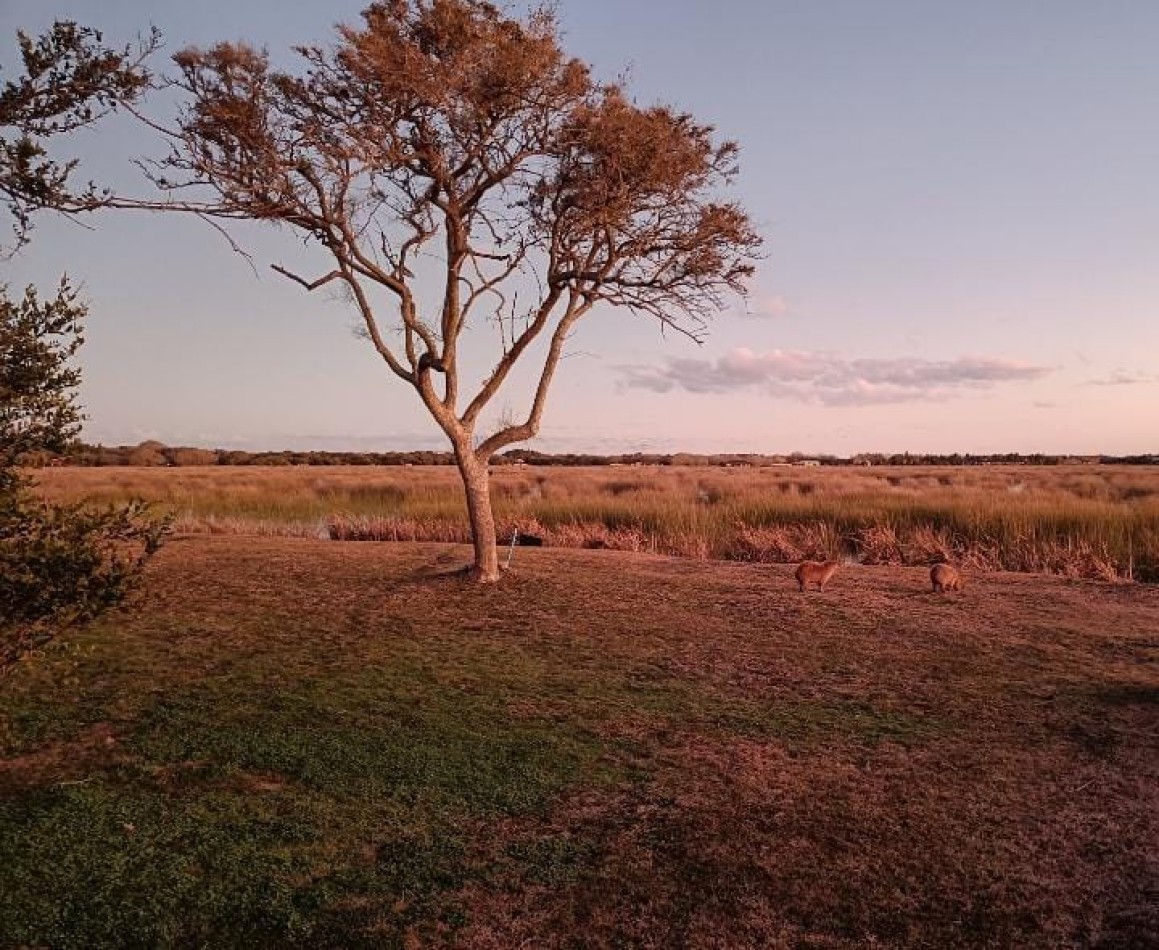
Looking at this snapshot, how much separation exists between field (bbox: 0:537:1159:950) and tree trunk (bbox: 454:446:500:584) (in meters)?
1.75

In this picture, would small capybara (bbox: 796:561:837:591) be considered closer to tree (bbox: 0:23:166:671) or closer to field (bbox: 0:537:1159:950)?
field (bbox: 0:537:1159:950)

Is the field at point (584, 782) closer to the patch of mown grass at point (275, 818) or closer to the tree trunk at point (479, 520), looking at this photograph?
the patch of mown grass at point (275, 818)

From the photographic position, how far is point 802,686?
8.25 m

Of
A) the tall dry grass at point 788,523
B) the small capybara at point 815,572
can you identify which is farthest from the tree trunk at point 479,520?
the tall dry grass at point 788,523

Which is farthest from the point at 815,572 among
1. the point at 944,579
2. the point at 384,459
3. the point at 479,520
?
the point at 384,459

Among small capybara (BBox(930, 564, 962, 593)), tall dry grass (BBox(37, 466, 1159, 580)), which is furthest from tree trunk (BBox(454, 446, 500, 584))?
small capybara (BBox(930, 564, 962, 593))

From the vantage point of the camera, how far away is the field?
174 inches

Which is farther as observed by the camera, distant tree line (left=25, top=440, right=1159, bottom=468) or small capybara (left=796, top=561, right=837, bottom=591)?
distant tree line (left=25, top=440, right=1159, bottom=468)

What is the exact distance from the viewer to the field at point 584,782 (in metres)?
4.43

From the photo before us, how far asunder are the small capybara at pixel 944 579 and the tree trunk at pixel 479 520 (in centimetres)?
598

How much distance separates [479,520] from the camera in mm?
12625

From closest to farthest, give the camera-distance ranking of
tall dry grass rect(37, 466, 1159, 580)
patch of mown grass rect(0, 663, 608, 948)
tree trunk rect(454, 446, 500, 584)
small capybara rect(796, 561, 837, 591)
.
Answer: patch of mown grass rect(0, 663, 608, 948) → small capybara rect(796, 561, 837, 591) → tree trunk rect(454, 446, 500, 584) → tall dry grass rect(37, 466, 1159, 580)

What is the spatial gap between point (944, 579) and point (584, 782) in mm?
8062

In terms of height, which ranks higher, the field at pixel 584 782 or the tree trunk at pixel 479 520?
the tree trunk at pixel 479 520
